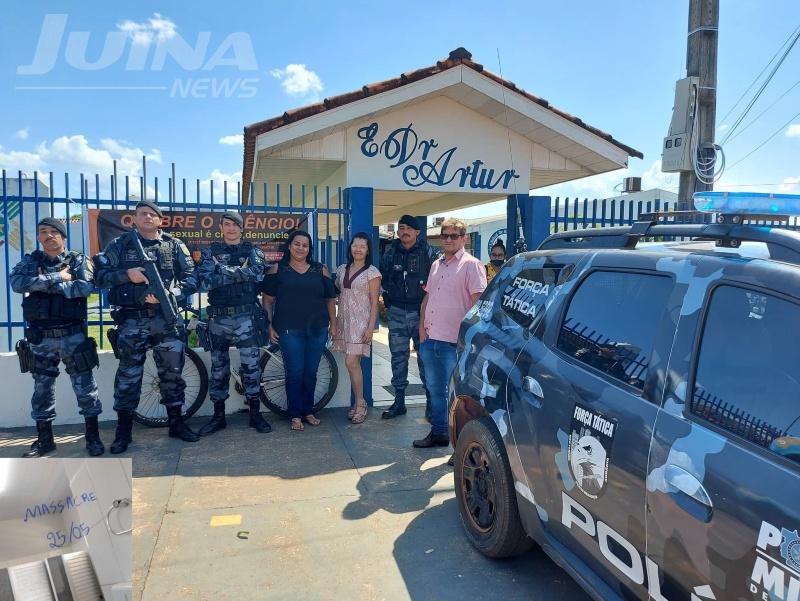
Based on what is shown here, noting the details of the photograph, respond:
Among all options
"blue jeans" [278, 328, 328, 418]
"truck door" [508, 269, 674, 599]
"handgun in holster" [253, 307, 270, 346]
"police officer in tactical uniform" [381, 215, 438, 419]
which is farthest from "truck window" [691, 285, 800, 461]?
"handgun in holster" [253, 307, 270, 346]

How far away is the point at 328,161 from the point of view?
6.65 m

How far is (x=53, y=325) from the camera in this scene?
14.7ft

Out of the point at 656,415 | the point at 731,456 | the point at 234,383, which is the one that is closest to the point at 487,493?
the point at 656,415

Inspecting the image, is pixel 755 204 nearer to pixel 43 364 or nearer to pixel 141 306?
pixel 141 306

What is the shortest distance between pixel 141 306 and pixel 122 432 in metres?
1.07

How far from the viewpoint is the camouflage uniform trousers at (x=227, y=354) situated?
5.13 metres

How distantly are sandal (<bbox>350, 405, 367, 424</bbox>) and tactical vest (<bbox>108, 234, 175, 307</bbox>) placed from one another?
2.12 meters

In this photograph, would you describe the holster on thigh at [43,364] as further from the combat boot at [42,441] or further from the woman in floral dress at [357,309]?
the woman in floral dress at [357,309]

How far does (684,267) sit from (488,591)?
6.08 feet

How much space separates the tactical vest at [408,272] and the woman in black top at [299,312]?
65 cm

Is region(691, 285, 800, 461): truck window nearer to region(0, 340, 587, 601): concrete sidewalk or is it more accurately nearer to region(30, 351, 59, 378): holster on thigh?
region(0, 340, 587, 601): concrete sidewalk

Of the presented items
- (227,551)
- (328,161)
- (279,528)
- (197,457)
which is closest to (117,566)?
(227,551)

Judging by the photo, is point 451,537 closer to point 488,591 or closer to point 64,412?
point 488,591

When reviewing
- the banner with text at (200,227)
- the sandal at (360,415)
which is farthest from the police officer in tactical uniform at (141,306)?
the sandal at (360,415)
